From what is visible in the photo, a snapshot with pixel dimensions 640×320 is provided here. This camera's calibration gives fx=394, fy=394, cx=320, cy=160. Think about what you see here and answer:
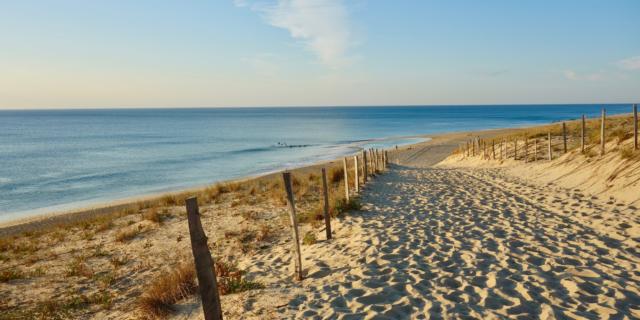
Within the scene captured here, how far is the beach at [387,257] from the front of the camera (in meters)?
5.42

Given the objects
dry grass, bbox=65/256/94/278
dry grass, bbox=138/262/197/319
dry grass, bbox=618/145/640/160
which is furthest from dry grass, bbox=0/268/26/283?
dry grass, bbox=618/145/640/160

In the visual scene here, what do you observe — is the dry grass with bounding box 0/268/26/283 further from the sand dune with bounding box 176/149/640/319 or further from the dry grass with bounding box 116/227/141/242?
the sand dune with bounding box 176/149/640/319

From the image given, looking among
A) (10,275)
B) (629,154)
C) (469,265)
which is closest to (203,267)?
(469,265)

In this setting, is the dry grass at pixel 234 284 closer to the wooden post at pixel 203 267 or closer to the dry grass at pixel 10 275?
the wooden post at pixel 203 267

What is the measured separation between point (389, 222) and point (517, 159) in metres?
15.2

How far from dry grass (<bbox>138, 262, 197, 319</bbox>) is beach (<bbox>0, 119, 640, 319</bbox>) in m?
0.06

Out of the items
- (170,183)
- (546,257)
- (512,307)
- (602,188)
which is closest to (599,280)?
(546,257)

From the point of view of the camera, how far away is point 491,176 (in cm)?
1786

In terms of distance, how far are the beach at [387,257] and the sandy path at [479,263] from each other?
3 cm

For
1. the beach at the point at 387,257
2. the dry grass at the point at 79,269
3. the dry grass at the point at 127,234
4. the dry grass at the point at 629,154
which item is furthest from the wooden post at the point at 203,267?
the dry grass at the point at 629,154

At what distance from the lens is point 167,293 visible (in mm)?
6395

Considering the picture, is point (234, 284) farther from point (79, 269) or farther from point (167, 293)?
point (79, 269)

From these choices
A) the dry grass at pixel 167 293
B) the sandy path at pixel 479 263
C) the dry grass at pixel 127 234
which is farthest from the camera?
the dry grass at pixel 127 234

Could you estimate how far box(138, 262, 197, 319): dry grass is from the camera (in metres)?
6.07
